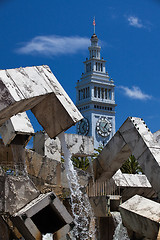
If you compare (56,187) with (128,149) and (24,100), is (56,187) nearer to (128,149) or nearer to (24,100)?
(128,149)

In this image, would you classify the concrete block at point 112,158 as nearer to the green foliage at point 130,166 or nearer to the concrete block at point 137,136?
the concrete block at point 137,136

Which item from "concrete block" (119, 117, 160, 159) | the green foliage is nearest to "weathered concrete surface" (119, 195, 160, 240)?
"concrete block" (119, 117, 160, 159)

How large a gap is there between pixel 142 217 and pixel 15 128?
5498 millimetres

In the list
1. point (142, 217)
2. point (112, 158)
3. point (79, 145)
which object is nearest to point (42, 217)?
point (142, 217)

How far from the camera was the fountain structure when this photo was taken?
26.6ft

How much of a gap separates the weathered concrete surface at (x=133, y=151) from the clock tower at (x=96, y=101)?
81.5 meters

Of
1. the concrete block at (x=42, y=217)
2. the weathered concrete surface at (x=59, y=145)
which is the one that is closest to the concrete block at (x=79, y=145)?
the weathered concrete surface at (x=59, y=145)

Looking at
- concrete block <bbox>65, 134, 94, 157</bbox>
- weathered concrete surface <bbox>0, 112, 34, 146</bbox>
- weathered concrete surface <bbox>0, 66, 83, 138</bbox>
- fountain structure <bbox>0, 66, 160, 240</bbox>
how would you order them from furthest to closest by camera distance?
1. concrete block <bbox>65, 134, 94, 157</bbox>
2. weathered concrete surface <bbox>0, 112, 34, 146</bbox>
3. fountain structure <bbox>0, 66, 160, 240</bbox>
4. weathered concrete surface <bbox>0, 66, 83, 138</bbox>

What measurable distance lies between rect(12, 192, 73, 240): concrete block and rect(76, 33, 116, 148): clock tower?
86.4m

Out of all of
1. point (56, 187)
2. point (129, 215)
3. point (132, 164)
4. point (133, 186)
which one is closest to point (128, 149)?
point (133, 186)

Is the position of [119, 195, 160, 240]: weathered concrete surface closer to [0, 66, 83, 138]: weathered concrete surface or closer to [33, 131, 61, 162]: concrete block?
[0, 66, 83, 138]: weathered concrete surface

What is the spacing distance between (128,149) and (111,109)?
91.0m

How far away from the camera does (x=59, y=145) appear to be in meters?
17.4

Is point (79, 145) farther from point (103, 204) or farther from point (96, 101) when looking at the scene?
point (96, 101)
